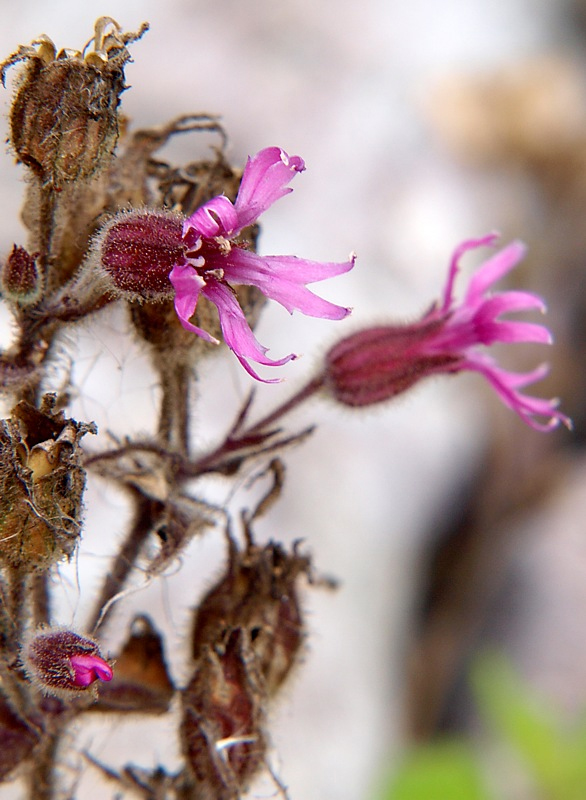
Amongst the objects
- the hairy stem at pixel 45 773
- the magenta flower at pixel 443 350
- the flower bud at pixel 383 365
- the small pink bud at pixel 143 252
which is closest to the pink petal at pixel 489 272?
the magenta flower at pixel 443 350

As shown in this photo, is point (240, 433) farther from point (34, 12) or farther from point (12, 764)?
point (34, 12)

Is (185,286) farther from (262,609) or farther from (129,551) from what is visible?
(262,609)

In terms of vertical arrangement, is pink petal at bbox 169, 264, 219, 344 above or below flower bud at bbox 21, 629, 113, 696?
above

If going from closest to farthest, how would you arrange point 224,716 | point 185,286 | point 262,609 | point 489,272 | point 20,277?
1. point 185,286
2. point 20,277
3. point 224,716
4. point 262,609
5. point 489,272

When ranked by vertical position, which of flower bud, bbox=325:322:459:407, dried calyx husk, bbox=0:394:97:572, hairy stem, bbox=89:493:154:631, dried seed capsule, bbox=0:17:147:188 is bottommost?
hairy stem, bbox=89:493:154:631

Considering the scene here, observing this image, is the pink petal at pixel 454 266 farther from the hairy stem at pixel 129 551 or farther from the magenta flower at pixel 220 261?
the hairy stem at pixel 129 551

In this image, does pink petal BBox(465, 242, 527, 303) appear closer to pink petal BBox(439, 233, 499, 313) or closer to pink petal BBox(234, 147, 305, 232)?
pink petal BBox(439, 233, 499, 313)

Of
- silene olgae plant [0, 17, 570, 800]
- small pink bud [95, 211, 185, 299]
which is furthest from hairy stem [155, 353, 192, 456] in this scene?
small pink bud [95, 211, 185, 299]

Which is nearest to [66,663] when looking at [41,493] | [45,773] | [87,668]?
[87,668]
